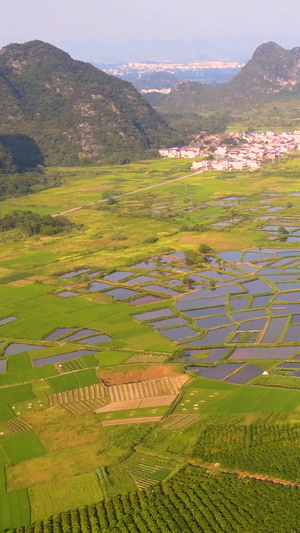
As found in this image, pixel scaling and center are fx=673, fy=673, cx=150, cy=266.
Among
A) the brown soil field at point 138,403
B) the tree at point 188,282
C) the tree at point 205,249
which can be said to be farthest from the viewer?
the tree at point 205,249

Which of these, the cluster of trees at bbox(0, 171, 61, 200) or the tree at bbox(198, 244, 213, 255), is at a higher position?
the cluster of trees at bbox(0, 171, 61, 200)

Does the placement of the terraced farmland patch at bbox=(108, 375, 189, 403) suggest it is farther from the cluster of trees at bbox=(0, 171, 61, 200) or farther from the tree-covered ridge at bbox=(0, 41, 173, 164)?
the tree-covered ridge at bbox=(0, 41, 173, 164)

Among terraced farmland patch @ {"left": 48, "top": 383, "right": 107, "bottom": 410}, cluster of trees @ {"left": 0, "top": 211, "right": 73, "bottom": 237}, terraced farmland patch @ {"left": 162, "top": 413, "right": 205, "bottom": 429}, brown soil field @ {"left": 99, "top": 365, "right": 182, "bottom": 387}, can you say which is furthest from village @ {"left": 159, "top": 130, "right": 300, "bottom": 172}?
terraced farmland patch @ {"left": 162, "top": 413, "right": 205, "bottom": 429}

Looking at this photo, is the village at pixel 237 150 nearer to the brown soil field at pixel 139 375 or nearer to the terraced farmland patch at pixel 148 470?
the brown soil field at pixel 139 375

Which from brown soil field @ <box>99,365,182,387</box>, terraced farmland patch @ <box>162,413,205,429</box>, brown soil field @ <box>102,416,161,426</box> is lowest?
brown soil field @ <box>102,416,161,426</box>

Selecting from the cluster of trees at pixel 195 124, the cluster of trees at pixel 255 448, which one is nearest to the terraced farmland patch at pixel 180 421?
the cluster of trees at pixel 255 448

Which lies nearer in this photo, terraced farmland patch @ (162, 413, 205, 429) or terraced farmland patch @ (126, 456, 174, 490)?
terraced farmland patch @ (126, 456, 174, 490)

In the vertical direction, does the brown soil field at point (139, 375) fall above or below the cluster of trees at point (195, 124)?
below
